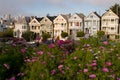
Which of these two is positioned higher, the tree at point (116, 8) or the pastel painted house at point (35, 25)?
the tree at point (116, 8)

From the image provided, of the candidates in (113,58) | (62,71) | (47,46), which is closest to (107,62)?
(113,58)

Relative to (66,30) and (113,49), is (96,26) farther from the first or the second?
(113,49)

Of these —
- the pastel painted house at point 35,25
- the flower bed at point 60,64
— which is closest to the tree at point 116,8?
the pastel painted house at point 35,25

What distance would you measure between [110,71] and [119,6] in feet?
309

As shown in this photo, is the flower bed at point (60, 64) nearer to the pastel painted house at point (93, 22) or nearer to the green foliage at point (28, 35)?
the pastel painted house at point (93, 22)

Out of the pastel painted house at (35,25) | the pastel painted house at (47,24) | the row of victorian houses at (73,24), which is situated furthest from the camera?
the pastel painted house at (35,25)

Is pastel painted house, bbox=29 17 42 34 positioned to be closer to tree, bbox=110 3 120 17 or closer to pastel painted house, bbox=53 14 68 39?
pastel painted house, bbox=53 14 68 39

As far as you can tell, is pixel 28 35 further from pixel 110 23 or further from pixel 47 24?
pixel 110 23

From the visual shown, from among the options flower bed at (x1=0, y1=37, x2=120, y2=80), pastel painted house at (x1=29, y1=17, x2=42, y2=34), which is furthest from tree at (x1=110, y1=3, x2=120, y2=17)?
flower bed at (x1=0, y1=37, x2=120, y2=80)

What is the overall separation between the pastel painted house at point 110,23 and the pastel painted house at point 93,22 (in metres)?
1.98

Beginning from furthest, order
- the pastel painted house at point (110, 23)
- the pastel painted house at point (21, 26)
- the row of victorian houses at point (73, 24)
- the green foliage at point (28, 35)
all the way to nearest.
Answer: the pastel painted house at point (21, 26) < the green foliage at point (28, 35) < the row of victorian houses at point (73, 24) < the pastel painted house at point (110, 23)

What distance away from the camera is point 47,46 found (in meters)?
10.1

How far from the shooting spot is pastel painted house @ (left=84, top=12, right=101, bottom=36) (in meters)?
93.9

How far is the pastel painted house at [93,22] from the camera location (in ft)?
308
